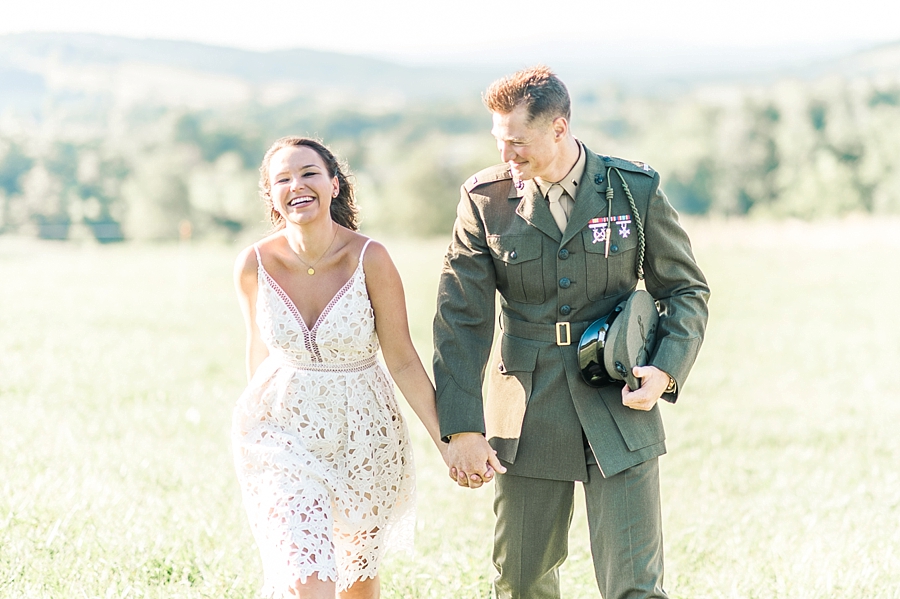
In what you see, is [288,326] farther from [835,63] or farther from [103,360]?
[835,63]

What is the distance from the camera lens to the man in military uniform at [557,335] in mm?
3717

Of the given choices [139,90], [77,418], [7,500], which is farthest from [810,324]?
[139,90]

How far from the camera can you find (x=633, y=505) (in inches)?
147

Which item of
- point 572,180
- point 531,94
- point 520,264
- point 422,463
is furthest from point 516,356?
point 422,463

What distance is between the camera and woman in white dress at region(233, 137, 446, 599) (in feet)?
12.8

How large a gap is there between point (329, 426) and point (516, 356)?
2.49ft

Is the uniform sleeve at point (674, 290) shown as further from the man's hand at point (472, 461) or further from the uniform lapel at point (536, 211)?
the man's hand at point (472, 461)

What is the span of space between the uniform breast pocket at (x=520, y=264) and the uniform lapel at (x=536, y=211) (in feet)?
0.19

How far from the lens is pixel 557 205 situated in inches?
153

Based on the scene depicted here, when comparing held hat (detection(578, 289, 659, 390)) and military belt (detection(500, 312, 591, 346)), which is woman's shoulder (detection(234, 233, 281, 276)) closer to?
military belt (detection(500, 312, 591, 346))

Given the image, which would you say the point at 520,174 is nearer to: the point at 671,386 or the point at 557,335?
the point at 557,335

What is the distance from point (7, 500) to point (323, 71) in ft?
528

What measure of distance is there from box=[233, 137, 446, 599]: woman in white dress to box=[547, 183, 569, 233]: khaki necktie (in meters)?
0.65

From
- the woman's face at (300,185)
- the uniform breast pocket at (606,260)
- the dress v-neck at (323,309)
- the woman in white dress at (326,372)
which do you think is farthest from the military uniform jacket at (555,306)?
the woman's face at (300,185)
